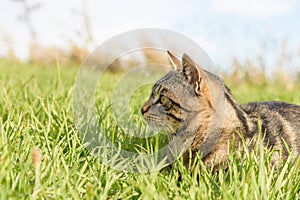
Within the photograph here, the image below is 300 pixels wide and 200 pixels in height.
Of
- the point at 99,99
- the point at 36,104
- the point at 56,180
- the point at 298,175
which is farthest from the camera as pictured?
the point at 99,99

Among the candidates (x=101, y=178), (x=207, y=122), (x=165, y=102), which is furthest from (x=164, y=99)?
(x=101, y=178)

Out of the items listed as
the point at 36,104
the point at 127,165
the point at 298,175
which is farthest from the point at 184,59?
the point at 36,104

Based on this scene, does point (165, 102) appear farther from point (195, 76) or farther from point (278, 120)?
point (278, 120)

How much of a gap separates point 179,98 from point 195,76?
18 centimetres

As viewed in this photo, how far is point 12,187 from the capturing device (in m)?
1.74

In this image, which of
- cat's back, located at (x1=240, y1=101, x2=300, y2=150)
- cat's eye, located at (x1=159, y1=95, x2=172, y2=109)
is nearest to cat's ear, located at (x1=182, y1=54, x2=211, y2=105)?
cat's eye, located at (x1=159, y1=95, x2=172, y2=109)

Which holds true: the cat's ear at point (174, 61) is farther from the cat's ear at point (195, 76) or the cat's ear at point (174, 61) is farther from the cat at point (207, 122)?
the cat's ear at point (195, 76)

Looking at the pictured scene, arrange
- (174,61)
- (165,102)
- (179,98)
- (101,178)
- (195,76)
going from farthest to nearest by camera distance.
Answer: (174,61) → (165,102) → (179,98) → (195,76) → (101,178)

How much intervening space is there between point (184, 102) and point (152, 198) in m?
0.83

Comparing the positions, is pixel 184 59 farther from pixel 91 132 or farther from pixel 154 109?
pixel 91 132

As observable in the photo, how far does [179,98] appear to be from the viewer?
2533 mm

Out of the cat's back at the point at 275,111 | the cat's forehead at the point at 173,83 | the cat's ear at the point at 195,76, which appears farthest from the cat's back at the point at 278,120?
the cat's forehead at the point at 173,83

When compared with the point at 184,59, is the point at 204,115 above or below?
below

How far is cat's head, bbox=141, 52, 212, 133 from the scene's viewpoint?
7.95 feet
